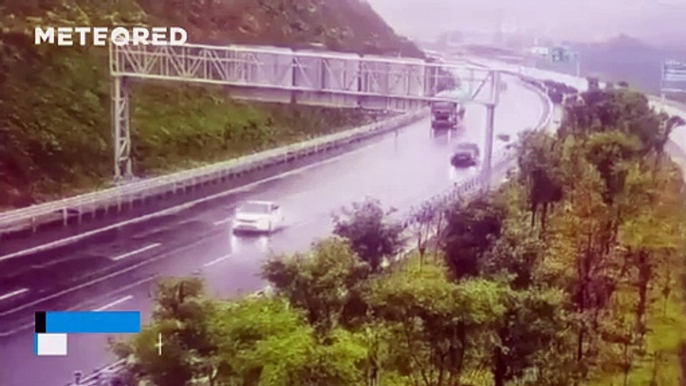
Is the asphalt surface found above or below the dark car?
below

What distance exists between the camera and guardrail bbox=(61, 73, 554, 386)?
91.1 inches

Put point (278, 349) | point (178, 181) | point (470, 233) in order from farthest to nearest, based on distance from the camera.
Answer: point (178, 181), point (470, 233), point (278, 349)

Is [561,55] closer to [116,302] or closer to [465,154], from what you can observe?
[465,154]

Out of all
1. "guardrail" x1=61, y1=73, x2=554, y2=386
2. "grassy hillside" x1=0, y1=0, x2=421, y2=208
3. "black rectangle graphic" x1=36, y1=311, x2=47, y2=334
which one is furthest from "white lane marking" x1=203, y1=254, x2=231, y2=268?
"black rectangle graphic" x1=36, y1=311, x2=47, y2=334

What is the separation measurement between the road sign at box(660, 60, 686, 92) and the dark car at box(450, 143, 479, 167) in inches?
17.3

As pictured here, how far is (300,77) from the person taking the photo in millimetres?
2377

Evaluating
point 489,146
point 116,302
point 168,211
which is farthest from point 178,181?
point 489,146

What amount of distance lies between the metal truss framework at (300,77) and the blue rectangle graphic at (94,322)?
1.03 ft

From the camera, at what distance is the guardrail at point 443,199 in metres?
2.31

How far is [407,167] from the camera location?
91.9 inches

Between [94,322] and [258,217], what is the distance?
1.37 ft

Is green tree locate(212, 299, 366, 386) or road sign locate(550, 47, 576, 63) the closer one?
green tree locate(212, 299, 366, 386)

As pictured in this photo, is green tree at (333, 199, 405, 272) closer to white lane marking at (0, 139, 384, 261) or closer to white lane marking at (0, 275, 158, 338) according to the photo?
white lane marking at (0, 139, 384, 261)

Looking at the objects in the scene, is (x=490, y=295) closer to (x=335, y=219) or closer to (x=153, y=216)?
(x=335, y=219)
